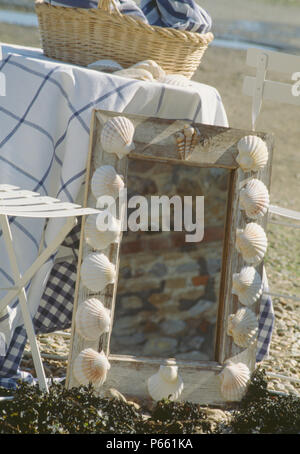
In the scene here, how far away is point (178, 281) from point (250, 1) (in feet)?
68.8

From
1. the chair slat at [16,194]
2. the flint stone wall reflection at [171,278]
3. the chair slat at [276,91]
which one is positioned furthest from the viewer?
the chair slat at [276,91]

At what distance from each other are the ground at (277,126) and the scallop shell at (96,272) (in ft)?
2.91

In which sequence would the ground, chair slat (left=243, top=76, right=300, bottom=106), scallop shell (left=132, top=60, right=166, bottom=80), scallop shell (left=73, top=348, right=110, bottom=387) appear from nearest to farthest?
scallop shell (left=73, top=348, right=110, bottom=387)
scallop shell (left=132, top=60, right=166, bottom=80)
chair slat (left=243, top=76, right=300, bottom=106)
the ground

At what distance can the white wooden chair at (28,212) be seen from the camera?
208 centimetres

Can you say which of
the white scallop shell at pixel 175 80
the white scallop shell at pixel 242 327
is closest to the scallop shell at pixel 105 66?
the white scallop shell at pixel 175 80

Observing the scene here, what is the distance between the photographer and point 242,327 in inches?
98.2

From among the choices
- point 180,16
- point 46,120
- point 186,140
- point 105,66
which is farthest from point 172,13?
point 46,120

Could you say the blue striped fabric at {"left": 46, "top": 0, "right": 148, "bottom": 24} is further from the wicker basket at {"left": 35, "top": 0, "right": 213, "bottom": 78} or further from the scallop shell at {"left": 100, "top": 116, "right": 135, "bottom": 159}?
the scallop shell at {"left": 100, "top": 116, "right": 135, "bottom": 159}

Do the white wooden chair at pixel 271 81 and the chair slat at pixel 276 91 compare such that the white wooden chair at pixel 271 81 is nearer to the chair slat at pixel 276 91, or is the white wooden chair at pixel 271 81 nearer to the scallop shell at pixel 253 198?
the chair slat at pixel 276 91

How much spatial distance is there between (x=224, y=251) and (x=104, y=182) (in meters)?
0.52

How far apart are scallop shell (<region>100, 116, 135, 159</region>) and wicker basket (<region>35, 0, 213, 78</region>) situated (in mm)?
402

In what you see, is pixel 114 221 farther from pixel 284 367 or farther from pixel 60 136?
pixel 284 367

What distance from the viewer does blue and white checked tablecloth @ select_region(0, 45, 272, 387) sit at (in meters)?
2.38

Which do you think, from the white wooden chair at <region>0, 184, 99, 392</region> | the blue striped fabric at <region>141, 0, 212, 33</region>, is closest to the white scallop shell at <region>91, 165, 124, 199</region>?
the white wooden chair at <region>0, 184, 99, 392</region>
